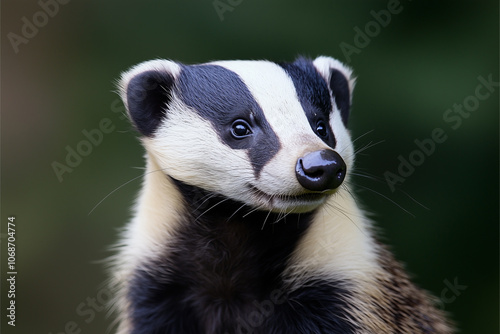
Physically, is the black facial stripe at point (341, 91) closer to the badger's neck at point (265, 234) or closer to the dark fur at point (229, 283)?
the badger's neck at point (265, 234)

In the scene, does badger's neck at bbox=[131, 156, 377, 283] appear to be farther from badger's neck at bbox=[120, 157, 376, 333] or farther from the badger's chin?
the badger's chin

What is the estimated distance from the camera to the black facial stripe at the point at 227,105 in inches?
84.0

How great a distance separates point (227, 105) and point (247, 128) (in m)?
0.11

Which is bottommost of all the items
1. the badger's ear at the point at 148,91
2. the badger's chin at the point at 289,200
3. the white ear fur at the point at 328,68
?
the badger's chin at the point at 289,200

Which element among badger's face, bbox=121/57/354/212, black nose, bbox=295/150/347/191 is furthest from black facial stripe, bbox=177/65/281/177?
black nose, bbox=295/150/347/191

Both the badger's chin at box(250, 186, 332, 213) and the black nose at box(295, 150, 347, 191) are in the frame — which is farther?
the badger's chin at box(250, 186, 332, 213)

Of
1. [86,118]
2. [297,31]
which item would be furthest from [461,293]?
[86,118]

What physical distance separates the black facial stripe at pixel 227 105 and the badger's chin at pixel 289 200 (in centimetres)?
8

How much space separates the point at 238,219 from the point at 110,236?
1671mm

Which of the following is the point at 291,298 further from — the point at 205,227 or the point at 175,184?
the point at 175,184

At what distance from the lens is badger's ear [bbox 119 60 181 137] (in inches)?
92.9

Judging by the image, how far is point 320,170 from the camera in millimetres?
1938

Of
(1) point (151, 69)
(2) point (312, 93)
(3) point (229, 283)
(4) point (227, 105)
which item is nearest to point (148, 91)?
(1) point (151, 69)

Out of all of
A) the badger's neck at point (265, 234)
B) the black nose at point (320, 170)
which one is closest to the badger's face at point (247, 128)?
the black nose at point (320, 170)
